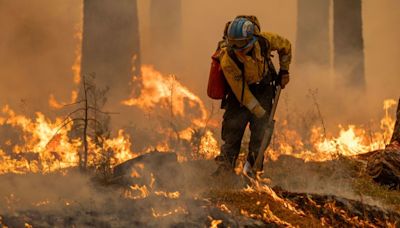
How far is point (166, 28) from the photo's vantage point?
17.5m

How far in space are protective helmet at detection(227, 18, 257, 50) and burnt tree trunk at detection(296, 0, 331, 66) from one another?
9.86 metres

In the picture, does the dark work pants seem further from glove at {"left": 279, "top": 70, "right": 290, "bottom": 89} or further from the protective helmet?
the protective helmet

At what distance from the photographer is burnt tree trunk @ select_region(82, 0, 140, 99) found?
11570mm

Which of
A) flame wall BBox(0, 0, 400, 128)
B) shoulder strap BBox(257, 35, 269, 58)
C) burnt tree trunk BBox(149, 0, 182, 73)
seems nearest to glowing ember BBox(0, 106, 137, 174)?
flame wall BBox(0, 0, 400, 128)

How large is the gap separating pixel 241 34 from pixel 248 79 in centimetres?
53

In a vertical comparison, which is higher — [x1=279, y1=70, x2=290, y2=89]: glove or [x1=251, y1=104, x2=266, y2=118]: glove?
[x1=279, y1=70, x2=290, y2=89]: glove


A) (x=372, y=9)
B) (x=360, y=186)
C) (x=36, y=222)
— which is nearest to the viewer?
(x=36, y=222)

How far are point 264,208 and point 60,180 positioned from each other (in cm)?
225

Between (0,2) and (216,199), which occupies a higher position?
(0,2)

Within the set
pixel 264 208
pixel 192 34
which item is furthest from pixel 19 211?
A: pixel 192 34

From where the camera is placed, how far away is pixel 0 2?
43.7 ft

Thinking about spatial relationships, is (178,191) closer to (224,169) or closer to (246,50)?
(224,169)

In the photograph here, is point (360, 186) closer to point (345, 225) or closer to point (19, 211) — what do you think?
point (345, 225)

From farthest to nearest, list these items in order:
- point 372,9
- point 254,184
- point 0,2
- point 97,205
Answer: point 372,9, point 0,2, point 254,184, point 97,205
